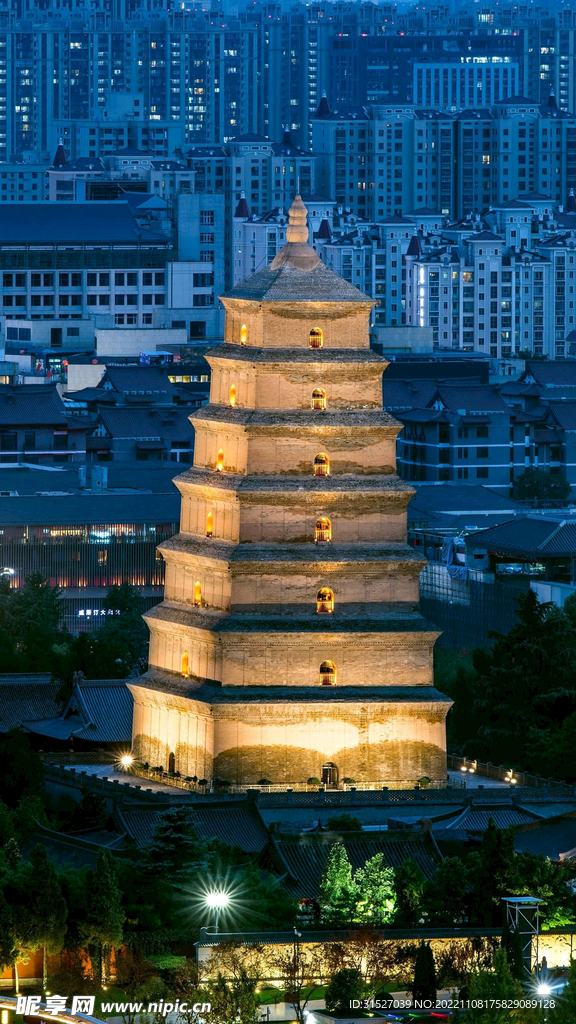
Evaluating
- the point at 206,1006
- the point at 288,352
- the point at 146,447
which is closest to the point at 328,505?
the point at 288,352

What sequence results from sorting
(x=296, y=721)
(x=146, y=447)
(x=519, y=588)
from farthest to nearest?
(x=146, y=447) → (x=519, y=588) → (x=296, y=721)

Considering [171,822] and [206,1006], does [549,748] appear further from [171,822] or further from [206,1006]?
[206,1006]

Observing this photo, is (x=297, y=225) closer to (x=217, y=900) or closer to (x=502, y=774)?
(x=502, y=774)

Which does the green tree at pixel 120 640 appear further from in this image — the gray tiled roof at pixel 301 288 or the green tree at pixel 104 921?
the green tree at pixel 104 921

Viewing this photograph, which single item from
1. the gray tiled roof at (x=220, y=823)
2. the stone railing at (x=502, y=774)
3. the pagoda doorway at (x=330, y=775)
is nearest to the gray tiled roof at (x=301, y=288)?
the pagoda doorway at (x=330, y=775)

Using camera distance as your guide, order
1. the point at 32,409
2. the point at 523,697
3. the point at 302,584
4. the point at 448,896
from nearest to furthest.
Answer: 1. the point at 448,896
2. the point at 302,584
3. the point at 523,697
4. the point at 32,409

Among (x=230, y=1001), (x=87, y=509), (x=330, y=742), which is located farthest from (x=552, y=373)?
(x=230, y=1001)
